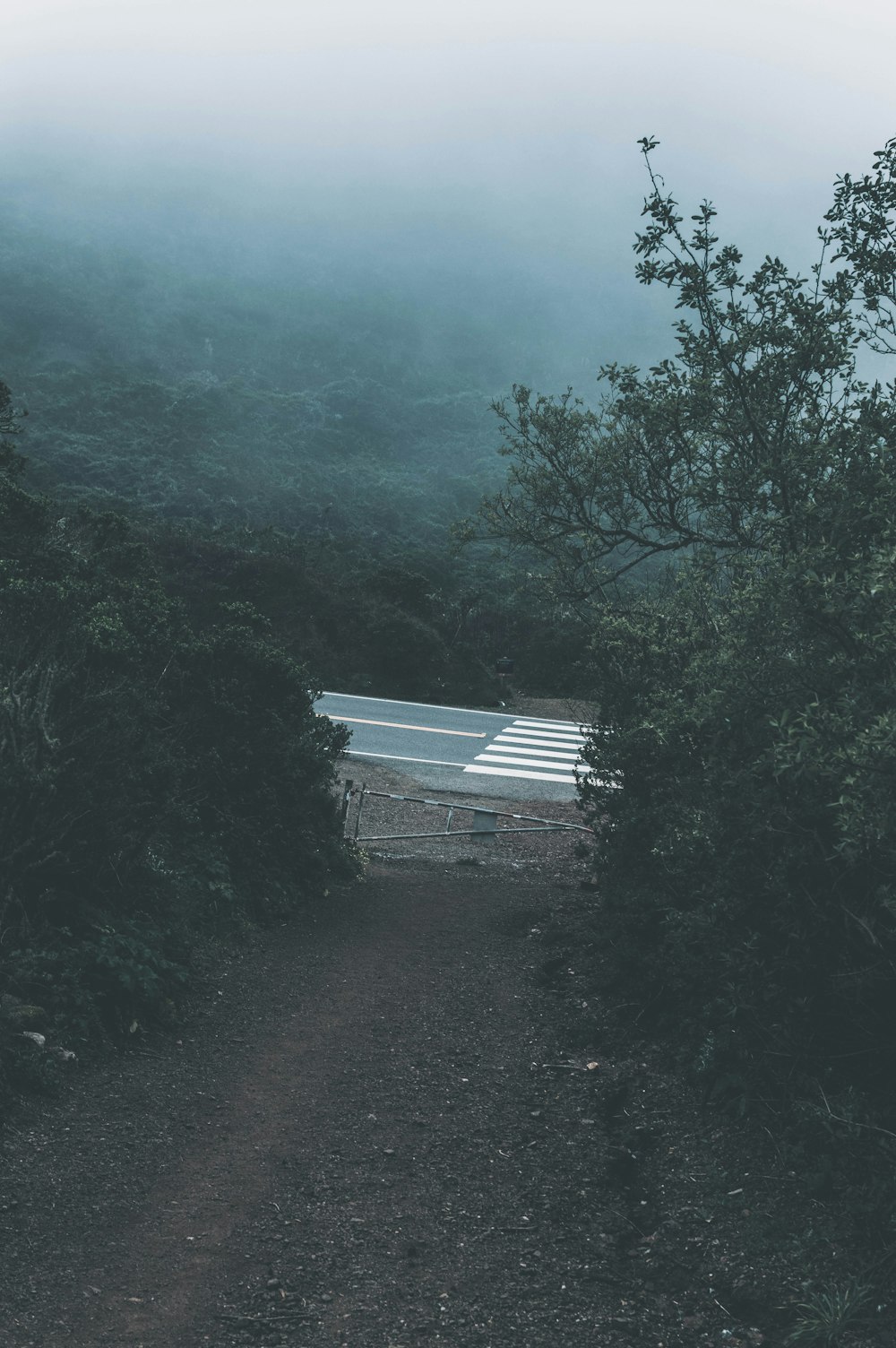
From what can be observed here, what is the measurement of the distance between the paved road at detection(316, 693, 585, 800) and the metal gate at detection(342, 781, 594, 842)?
1064mm

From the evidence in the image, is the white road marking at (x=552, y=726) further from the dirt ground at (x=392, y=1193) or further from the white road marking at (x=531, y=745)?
the dirt ground at (x=392, y=1193)

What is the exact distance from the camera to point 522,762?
19.8 meters

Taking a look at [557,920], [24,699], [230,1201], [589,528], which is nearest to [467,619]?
[557,920]

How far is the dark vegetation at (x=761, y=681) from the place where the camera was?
4.45 meters

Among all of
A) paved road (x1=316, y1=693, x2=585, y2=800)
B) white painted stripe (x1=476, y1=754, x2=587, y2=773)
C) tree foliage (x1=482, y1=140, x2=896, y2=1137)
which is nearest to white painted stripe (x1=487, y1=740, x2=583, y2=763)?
paved road (x1=316, y1=693, x2=585, y2=800)

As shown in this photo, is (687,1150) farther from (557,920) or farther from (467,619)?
(467,619)

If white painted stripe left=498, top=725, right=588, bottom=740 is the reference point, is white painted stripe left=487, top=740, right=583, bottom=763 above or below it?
below

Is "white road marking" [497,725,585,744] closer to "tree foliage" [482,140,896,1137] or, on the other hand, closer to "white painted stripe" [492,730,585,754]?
"white painted stripe" [492,730,585,754]

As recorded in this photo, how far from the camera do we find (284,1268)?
430 centimetres

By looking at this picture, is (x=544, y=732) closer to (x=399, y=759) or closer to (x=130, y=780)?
(x=399, y=759)

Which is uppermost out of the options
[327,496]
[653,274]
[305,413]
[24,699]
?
[305,413]

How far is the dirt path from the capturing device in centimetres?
402

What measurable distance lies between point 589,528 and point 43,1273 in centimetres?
645

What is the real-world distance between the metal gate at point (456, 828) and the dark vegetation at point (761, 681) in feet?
17.9
